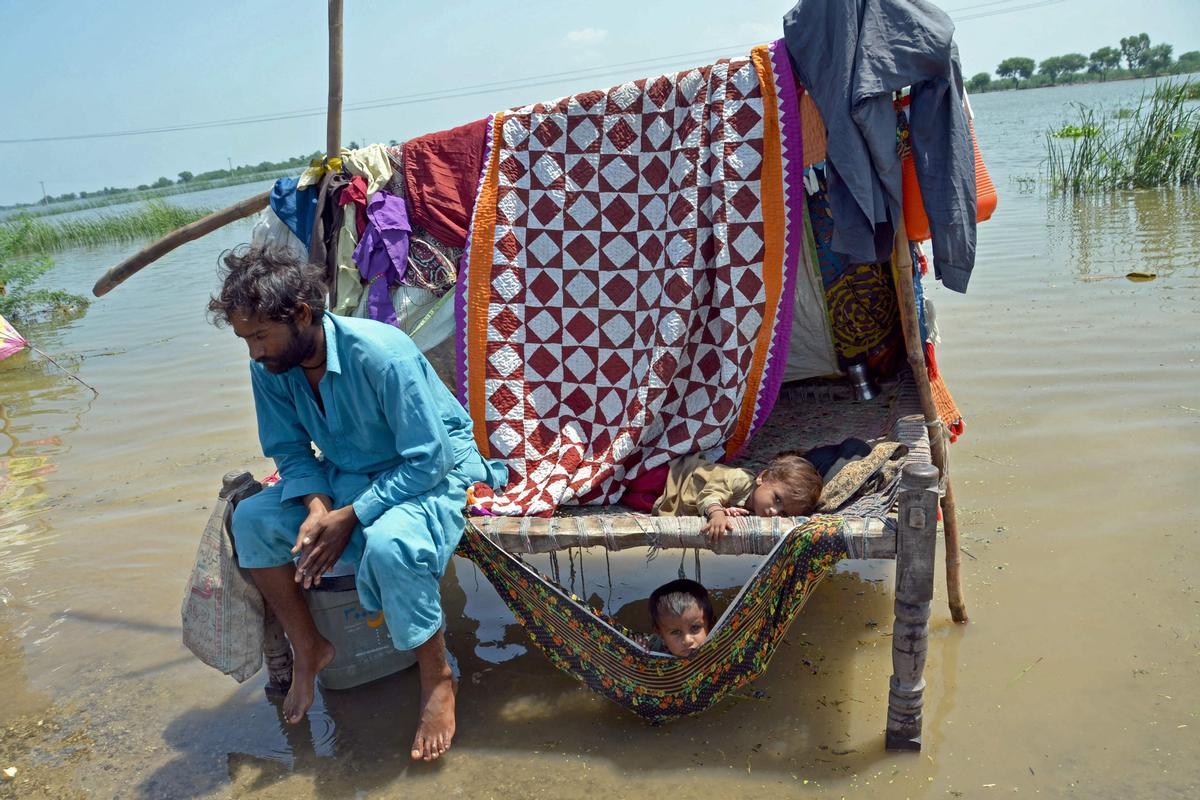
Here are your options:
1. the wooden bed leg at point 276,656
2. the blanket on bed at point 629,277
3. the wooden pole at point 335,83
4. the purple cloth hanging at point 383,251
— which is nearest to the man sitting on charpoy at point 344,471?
the wooden bed leg at point 276,656

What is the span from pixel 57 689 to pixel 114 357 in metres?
6.53

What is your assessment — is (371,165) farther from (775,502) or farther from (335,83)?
(775,502)

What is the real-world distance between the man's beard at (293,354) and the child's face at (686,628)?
1.34 metres

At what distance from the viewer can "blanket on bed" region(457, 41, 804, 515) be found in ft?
10.0

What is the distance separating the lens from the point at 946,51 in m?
2.59

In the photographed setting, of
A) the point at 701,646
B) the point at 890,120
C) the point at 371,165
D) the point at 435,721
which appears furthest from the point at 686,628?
the point at 371,165

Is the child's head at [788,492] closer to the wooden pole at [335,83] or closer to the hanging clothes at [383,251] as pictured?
the hanging clothes at [383,251]

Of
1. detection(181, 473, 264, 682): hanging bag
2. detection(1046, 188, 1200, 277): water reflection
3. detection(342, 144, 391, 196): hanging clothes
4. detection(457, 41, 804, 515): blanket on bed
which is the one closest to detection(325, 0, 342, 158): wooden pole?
detection(342, 144, 391, 196): hanging clothes

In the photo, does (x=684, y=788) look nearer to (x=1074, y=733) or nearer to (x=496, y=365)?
(x=1074, y=733)

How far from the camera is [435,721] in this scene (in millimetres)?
2609

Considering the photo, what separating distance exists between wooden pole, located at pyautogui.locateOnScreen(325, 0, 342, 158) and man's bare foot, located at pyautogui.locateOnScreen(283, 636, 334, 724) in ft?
6.96

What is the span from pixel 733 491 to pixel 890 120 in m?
1.28

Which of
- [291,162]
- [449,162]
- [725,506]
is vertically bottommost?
[725,506]

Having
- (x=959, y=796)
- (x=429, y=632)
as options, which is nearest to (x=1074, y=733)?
(x=959, y=796)
